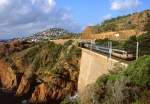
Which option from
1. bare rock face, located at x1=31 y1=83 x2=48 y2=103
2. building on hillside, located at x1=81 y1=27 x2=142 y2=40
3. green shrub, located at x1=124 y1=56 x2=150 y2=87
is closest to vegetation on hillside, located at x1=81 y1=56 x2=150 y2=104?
green shrub, located at x1=124 y1=56 x2=150 y2=87

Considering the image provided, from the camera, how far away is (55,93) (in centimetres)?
6338

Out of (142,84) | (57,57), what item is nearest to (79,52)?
(57,57)

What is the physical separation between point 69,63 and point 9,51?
99.8 ft

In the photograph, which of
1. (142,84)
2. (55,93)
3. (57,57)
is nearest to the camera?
(142,84)

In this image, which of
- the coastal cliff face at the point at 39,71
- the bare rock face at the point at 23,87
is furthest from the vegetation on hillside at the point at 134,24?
the bare rock face at the point at 23,87

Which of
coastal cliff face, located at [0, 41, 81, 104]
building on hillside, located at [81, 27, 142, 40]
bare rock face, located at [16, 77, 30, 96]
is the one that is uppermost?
building on hillside, located at [81, 27, 142, 40]

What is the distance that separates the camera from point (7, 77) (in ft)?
280

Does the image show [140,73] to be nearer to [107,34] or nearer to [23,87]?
[107,34]

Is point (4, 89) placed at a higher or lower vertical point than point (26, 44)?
lower

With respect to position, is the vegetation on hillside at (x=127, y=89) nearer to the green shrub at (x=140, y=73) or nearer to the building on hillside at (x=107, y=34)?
the green shrub at (x=140, y=73)

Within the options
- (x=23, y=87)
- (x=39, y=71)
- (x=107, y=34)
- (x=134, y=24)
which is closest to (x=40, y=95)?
(x=23, y=87)

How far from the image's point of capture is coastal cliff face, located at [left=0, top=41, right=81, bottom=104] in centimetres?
6384

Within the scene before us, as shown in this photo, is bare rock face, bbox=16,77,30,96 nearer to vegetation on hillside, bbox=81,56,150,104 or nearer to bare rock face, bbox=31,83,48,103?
bare rock face, bbox=31,83,48,103

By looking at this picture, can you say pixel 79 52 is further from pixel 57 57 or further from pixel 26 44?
pixel 26 44
